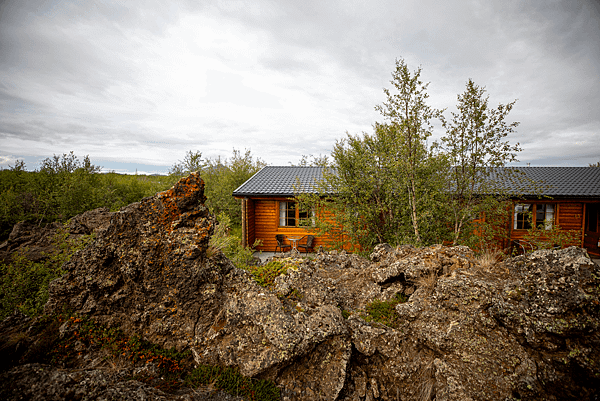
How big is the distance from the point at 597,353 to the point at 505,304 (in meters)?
0.67

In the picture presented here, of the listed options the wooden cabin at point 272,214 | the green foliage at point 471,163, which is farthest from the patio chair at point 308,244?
the green foliage at point 471,163

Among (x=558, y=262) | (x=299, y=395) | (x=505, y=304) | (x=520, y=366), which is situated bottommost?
(x=299, y=395)

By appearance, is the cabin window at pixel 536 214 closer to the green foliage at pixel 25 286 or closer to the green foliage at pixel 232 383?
the green foliage at pixel 232 383

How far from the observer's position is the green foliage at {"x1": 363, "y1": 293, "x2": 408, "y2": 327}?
312 centimetres

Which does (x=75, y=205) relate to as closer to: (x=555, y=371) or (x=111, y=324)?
(x=111, y=324)

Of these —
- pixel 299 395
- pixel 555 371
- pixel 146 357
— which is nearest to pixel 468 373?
pixel 555 371

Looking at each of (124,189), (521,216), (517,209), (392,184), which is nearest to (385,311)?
(392,184)

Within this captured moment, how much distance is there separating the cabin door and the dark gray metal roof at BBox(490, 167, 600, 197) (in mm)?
1245

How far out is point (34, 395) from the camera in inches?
69.0

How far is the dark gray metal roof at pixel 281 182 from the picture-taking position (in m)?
11.9

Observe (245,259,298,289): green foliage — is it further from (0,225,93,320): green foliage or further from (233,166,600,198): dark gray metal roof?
(233,166,600,198): dark gray metal roof

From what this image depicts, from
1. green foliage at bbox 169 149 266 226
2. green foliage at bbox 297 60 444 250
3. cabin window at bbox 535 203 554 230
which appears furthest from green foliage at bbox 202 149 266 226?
cabin window at bbox 535 203 554 230

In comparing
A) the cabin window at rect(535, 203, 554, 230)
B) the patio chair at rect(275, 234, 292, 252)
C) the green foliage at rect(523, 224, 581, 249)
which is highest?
the cabin window at rect(535, 203, 554, 230)

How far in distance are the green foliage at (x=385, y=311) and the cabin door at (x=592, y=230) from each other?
14.9 metres
